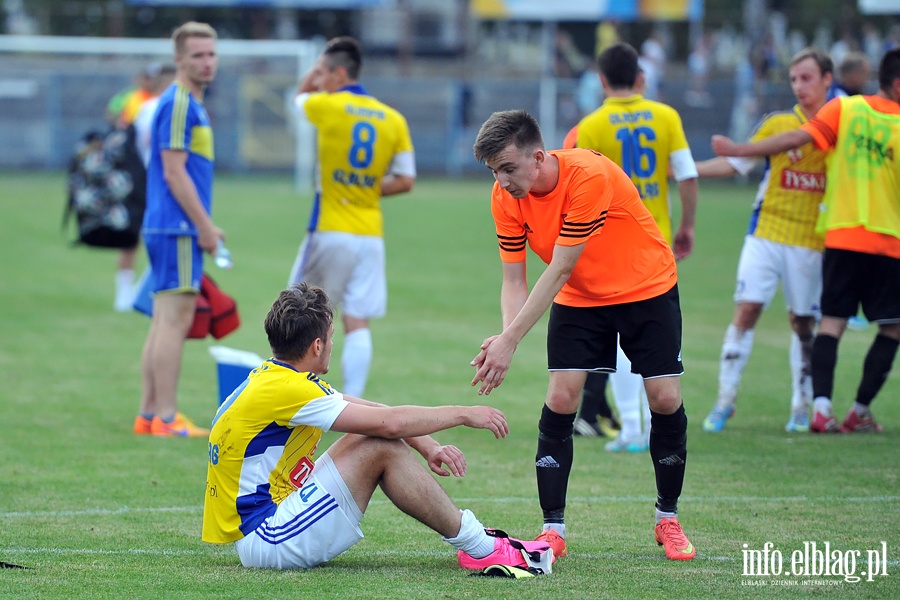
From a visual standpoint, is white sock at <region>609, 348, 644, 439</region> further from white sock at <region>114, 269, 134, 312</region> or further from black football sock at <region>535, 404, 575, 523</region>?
white sock at <region>114, 269, 134, 312</region>

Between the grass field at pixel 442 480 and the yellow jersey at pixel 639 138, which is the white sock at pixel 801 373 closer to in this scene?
the grass field at pixel 442 480

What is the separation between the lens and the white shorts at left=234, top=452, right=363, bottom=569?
4.53m

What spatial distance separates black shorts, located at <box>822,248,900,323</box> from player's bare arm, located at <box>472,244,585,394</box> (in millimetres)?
3397

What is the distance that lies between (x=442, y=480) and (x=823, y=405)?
2761mm

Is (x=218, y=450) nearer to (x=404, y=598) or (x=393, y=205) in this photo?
(x=404, y=598)

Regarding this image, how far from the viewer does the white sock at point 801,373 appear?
8.03m

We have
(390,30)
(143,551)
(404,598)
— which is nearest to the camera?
(404,598)

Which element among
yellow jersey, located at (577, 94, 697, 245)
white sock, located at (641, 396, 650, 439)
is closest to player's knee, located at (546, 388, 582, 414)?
yellow jersey, located at (577, 94, 697, 245)

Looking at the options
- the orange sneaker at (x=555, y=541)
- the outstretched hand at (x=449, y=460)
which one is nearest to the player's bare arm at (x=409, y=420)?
the outstretched hand at (x=449, y=460)

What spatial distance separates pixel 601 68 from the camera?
7348mm

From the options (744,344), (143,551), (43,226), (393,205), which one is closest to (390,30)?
(393,205)

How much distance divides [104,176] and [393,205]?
12569 millimetres

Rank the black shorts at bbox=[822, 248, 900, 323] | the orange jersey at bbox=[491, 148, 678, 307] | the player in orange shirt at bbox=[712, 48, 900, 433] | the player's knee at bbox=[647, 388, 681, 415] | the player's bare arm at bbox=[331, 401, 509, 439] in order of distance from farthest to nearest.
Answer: the black shorts at bbox=[822, 248, 900, 323] < the player in orange shirt at bbox=[712, 48, 900, 433] < the player's knee at bbox=[647, 388, 681, 415] < the orange jersey at bbox=[491, 148, 678, 307] < the player's bare arm at bbox=[331, 401, 509, 439]

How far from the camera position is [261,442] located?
460 cm
